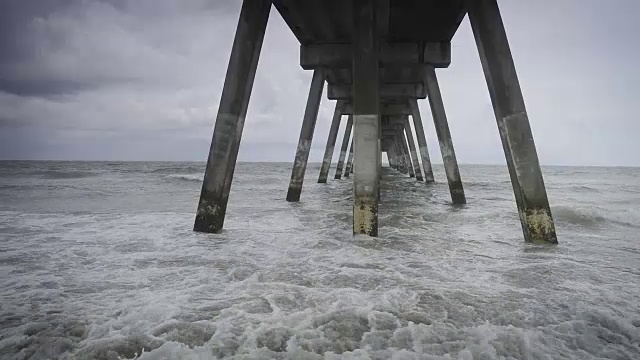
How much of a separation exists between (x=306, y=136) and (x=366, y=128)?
555cm

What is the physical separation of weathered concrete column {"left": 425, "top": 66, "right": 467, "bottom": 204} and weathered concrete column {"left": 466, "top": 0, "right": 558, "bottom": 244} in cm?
512

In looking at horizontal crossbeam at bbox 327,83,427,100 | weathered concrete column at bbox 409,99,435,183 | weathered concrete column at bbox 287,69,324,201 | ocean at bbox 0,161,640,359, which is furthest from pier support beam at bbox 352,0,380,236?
weathered concrete column at bbox 409,99,435,183

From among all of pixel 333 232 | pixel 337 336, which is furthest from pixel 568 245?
pixel 337 336

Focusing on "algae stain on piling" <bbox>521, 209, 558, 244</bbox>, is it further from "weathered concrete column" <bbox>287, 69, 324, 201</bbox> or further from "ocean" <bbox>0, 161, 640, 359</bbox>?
"weathered concrete column" <bbox>287, 69, 324, 201</bbox>

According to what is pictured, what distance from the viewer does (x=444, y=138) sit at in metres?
9.93

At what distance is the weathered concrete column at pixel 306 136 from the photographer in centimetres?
962

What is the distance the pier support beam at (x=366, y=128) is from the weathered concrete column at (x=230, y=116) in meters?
1.48

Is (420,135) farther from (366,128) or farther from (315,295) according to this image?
(315,295)

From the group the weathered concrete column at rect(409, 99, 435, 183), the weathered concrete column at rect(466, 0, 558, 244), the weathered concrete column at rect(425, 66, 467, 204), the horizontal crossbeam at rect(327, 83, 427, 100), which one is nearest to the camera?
the weathered concrete column at rect(466, 0, 558, 244)

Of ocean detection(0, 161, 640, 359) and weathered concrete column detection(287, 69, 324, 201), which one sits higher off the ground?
weathered concrete column detection(287, 69, 324, 201)

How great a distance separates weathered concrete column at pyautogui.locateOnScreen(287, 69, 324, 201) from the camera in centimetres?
962

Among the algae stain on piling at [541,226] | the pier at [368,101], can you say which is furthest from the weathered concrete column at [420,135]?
the algae stain on piling at [541,226]

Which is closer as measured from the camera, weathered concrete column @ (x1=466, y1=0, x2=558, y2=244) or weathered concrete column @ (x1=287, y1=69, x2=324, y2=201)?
weathered concrete column @ (x1=466, y1=0, x2=558, y2=244)

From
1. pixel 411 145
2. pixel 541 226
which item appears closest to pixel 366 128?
pixel 541 226
